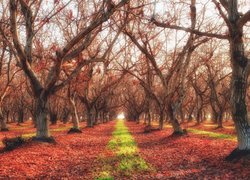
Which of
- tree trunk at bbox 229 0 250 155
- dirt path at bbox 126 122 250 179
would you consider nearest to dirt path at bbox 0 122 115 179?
dirt path at bbox 126 122 250 179

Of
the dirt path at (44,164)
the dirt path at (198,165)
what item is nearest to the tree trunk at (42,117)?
the dirt path at (44,164)

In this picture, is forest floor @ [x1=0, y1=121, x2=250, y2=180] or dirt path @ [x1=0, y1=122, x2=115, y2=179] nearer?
forest floor @ [x1=0, y1=121, x2=250, y2=180]

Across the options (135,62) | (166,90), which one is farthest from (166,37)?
(166,90)

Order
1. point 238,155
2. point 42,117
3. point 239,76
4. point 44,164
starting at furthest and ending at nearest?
1. point 42,117
2. point 44,164
3. point 239,76
4. point 238,155

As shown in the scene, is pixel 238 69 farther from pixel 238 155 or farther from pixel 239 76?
pixel 238 155

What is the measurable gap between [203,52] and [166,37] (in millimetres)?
11386

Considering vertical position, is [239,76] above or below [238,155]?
above

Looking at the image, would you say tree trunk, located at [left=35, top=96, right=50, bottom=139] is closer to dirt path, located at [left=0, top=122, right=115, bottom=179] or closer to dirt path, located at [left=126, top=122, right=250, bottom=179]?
dirt path, located at [left=0, top=122, right=115, bottom=179]

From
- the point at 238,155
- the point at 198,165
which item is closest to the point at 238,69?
the point at 238,155

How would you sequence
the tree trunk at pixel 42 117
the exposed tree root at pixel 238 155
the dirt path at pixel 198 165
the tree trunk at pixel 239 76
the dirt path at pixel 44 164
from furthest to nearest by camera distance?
the tree trunk at pixel 42 117 < the tree trunk at pixel 239 76 < the exposed tree root at pixel 238 155 < the dirt path at pixel 44 164 < the dirt path at pixel 198 165


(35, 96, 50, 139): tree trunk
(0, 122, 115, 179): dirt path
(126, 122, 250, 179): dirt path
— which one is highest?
(35, 96, 50, 139): tree trunk

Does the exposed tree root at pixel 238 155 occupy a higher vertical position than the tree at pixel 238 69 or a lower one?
lower

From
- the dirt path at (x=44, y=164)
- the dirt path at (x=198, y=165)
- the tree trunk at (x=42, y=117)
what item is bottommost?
the dirt path at (x=198, y=165)

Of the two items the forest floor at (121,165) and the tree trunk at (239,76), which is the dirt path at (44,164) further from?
the tree trunk at (239,76)
